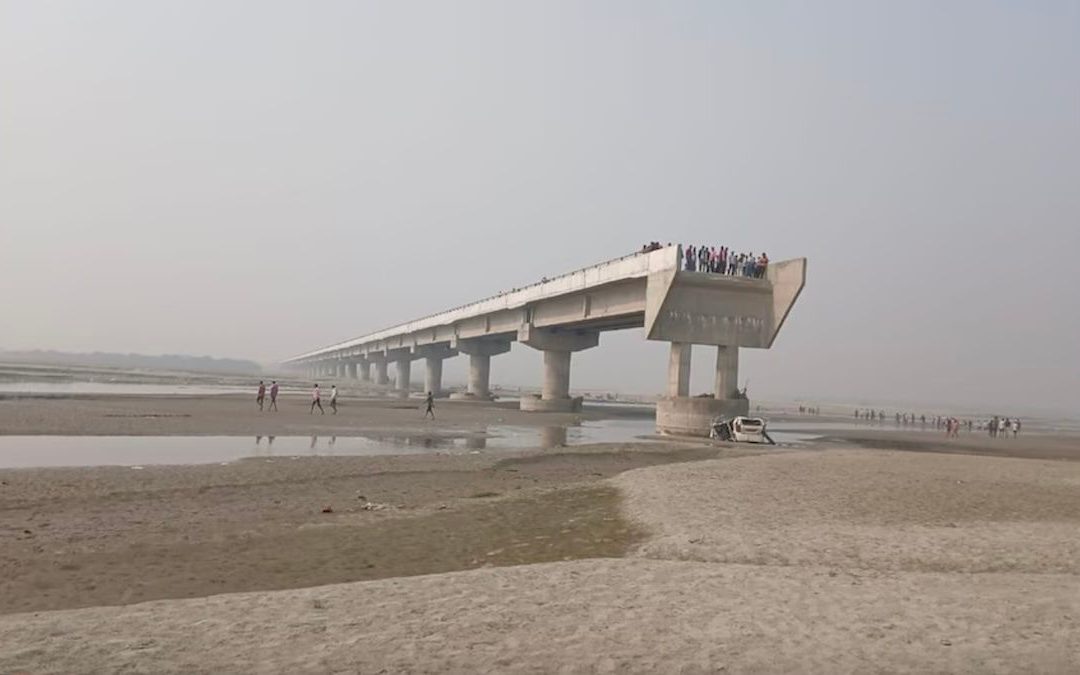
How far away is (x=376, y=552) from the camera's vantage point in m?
11.2

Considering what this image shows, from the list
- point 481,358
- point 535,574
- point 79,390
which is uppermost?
point 481,358

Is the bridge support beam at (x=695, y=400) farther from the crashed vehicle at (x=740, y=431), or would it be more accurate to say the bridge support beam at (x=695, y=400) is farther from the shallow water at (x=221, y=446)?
the shallow water at (x=221, y=446)

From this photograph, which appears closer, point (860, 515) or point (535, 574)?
point (535, 574)

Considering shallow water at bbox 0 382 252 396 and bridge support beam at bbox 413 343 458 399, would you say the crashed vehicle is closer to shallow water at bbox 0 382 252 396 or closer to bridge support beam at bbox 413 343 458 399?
shallow water at bbox 0 382 252 396

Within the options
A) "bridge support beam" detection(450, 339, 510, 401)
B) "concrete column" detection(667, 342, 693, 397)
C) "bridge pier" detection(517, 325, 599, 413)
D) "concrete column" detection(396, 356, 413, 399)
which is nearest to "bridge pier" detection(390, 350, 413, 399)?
"concrete column" detection(396, 356, 413, 399)

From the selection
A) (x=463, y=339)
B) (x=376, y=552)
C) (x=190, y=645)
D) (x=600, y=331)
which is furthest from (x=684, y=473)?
(x=463, y=339)

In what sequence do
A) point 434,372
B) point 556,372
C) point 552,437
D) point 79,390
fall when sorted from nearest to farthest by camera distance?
point 552,437
point 79,390
point 556,372
point 434,372

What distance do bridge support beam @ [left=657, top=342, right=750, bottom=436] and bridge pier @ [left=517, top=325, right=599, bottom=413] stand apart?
20.1m

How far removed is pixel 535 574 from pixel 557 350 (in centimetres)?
5289

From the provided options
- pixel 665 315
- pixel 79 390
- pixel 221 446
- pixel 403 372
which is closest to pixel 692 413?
pixel 665 315

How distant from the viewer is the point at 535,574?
9.38 m

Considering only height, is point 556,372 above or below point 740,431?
above

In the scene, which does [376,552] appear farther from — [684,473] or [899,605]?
[684,473]

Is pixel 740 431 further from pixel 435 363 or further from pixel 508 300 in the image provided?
pixel 435 363
